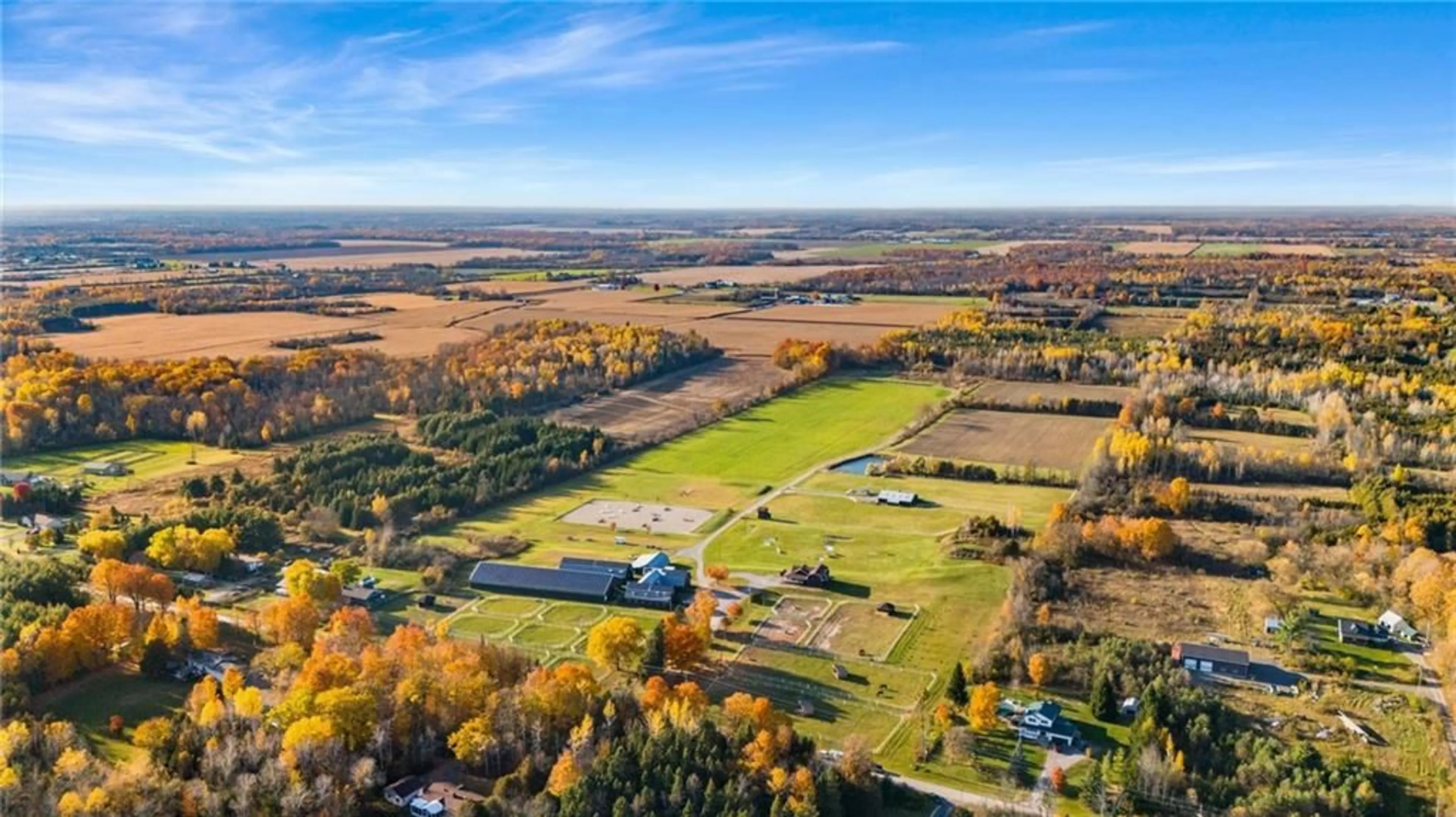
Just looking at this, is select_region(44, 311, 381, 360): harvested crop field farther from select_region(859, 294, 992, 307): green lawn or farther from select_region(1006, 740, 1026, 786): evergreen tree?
select_region(1006, 740, 1026, 786): evergreen tree

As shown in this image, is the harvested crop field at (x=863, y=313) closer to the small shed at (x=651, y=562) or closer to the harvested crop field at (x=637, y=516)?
the harvested crop field at (x=637, y=516)

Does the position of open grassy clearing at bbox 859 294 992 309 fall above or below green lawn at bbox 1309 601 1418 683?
above

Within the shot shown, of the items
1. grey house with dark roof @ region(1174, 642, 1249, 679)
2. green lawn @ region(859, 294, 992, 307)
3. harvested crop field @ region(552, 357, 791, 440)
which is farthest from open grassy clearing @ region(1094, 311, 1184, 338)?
grey house with dark roof @ region(1174, 642, 1249, 679)

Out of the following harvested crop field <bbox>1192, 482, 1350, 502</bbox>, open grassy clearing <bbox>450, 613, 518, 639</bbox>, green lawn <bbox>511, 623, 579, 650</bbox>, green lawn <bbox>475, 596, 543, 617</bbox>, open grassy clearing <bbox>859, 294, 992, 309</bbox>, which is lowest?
green lawn <bbox>511, 623, 579, 650</bbox>

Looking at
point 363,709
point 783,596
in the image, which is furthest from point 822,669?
point 363,709

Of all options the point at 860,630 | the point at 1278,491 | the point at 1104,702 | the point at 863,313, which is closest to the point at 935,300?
the point at 863,313

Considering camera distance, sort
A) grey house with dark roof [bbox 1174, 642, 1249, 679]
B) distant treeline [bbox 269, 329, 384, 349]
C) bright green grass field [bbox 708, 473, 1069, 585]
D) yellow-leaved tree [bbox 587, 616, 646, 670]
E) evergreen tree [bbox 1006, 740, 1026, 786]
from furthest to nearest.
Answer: distant treeline [bbox 269, 329, 384, 349] → bright green grass field [bbox 708, 473, 1069, 585] → grey house with dark roof [bbox 1174, 642, 1249, 679] → yellow-leaved tree [bbox 587, 616, 646, 670] → evergreen tree [bbox 1006, 740, 1026, 786]

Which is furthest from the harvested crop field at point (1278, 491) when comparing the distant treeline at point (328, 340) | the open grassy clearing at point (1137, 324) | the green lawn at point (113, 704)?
the distant treeline at point (328, 340)

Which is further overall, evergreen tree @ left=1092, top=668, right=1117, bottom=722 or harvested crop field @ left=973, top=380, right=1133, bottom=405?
harvested crop field @ left=973, top=380, right=1133, bottom=405
